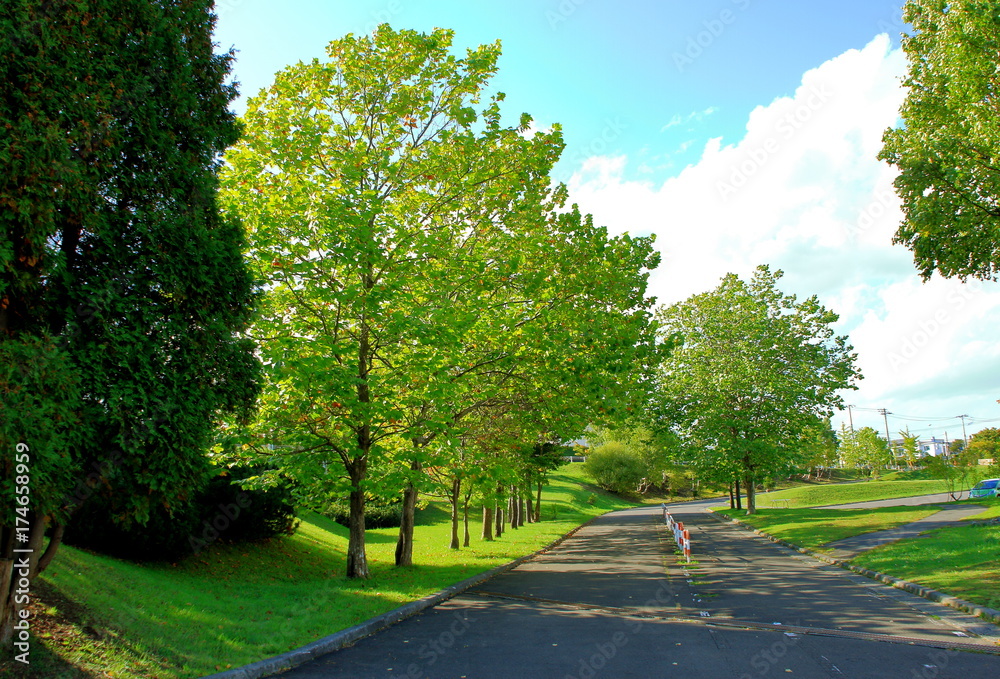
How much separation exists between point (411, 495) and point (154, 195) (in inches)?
450

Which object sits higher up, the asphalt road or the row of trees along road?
the row of trees along road

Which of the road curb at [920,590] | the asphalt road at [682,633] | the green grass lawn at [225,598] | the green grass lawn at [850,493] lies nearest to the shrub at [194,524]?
→ the green grass lawn at [225,598]

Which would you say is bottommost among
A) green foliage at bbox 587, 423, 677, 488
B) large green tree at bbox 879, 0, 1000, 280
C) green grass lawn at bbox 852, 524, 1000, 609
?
green grass lawn at bbox 852, 524, 1000, 609

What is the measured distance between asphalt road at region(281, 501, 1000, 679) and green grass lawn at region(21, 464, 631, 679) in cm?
96

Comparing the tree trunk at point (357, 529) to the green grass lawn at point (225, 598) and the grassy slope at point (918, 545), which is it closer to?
the green grass lawn at point (225, 598)

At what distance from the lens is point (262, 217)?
10.9 meters

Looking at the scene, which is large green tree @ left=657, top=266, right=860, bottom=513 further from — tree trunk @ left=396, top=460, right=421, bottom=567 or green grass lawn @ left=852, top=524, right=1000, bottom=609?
tree trunk @ left=396, top=460, right=421, bottom=567

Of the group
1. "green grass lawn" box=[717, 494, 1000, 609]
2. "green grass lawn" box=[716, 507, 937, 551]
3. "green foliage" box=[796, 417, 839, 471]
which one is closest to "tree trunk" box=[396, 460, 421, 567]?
"green grass lawn" box=[717, 494, 1000, 609]

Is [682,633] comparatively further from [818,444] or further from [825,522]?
[818,444]

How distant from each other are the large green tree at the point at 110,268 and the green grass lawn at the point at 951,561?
11891 millimetres

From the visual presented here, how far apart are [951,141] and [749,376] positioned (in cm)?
1839

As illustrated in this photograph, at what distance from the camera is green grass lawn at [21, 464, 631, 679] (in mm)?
6312

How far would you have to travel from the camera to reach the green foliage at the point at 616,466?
212ft

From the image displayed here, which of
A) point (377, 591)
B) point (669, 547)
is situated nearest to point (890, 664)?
point (377, 591)
